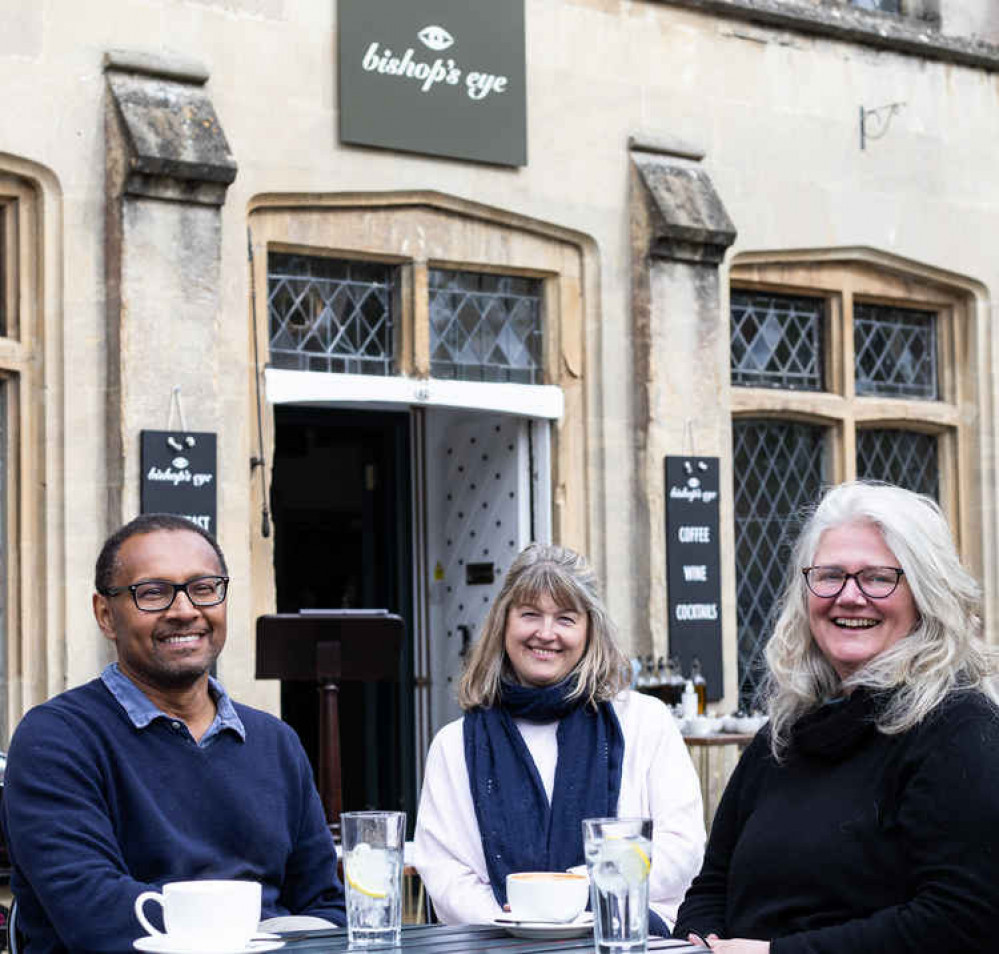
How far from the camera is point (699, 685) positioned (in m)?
9.54

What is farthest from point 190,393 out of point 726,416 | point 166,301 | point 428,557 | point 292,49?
point 726,416

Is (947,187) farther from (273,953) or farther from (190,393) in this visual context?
(273,953)

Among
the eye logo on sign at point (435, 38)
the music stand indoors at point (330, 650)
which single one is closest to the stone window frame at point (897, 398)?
the eye logo on sign at point (435, 38)

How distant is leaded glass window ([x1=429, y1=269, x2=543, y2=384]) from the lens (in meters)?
9.20

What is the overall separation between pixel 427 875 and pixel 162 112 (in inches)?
186

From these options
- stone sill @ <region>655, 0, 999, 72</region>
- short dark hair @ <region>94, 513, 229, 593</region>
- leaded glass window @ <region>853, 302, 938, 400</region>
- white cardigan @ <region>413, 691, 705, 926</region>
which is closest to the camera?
short dark hair @ <region>94, 513, 229, 593</region>

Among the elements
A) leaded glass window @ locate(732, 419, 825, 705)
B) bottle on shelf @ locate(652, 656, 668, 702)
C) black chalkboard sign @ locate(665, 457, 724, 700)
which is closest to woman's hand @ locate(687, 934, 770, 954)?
bottle on shelf @ locate(652, 656, 668, 702)

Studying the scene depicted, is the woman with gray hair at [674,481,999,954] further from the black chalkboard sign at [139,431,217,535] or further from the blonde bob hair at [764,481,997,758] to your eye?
the black chalkboard sign at [139,431,217,535]

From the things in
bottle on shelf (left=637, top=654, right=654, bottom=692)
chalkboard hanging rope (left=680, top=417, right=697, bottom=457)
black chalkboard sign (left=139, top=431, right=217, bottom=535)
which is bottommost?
bottle on shelf (left=637, top=654, right=654, bottom=692)

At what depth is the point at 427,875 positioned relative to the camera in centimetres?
428

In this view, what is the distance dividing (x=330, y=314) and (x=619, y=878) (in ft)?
20.5

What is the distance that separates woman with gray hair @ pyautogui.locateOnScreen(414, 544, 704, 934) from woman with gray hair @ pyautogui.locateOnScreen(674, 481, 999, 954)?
72cm

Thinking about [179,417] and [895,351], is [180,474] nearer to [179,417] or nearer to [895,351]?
[179,417]

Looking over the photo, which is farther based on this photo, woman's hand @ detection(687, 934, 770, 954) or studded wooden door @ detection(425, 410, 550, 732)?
studded wooden door @ detection(425, 410, 550, 732)
